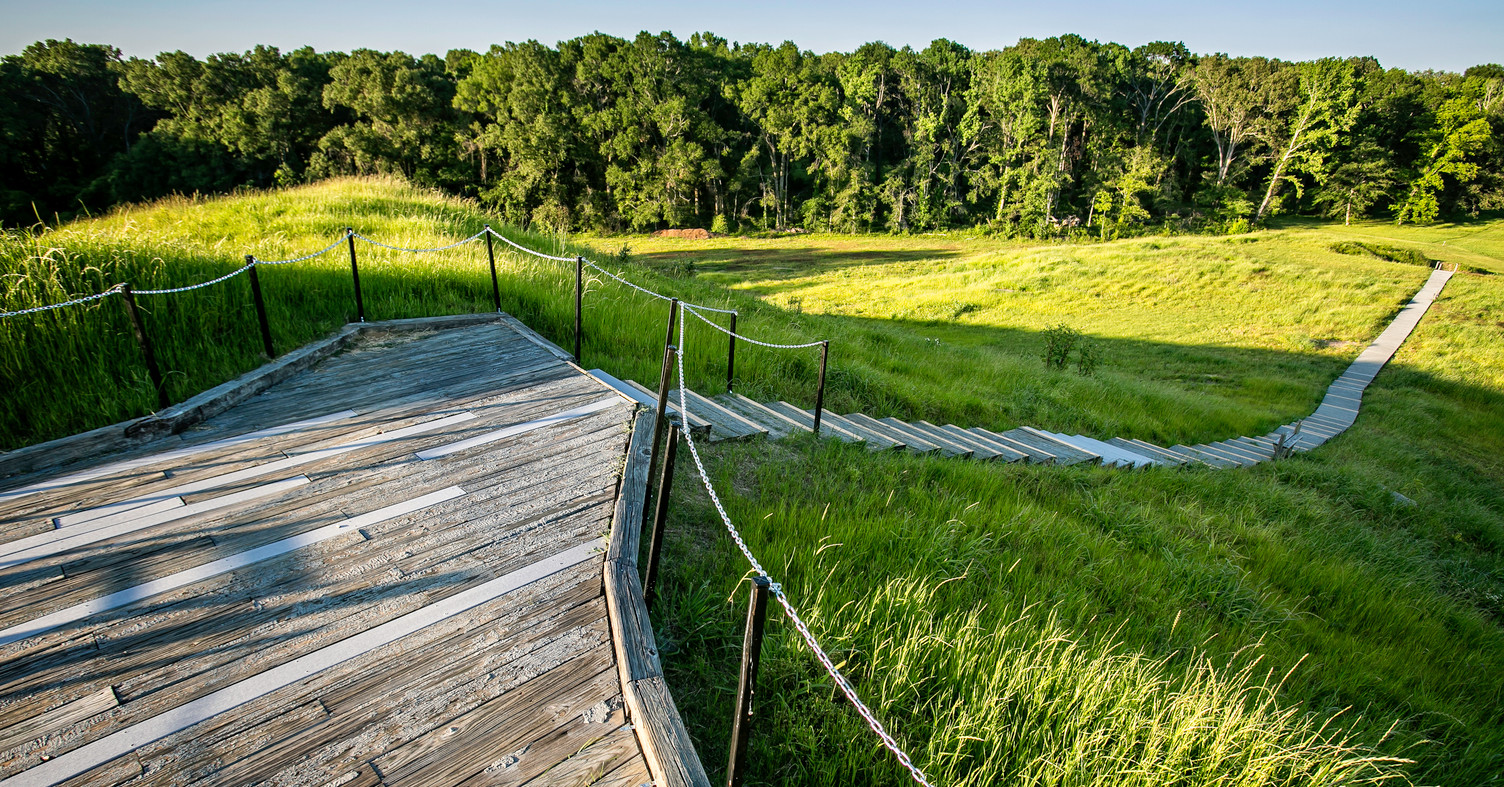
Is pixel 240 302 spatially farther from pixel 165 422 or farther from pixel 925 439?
pixel 925 439

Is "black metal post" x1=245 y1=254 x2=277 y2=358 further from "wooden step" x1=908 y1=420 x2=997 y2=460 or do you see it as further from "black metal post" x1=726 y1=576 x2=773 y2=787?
"wooden step" x1=908 y1=420 x2=997 y2=460

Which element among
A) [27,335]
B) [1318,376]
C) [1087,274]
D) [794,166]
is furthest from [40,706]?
[794,166]

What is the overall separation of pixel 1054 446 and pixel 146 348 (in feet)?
31.3

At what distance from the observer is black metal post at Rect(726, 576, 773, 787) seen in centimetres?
167

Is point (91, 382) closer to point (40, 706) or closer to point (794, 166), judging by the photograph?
point (40, 706)

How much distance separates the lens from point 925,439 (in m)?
7.20

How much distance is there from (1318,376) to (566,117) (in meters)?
51.1

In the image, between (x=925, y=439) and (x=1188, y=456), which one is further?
(x=1188, y=456)

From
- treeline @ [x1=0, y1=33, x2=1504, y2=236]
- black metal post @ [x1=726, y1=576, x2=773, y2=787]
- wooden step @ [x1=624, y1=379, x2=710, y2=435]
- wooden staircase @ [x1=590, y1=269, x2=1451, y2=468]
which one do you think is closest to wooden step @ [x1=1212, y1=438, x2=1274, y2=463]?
wooden staircase @ [x1=590, y1=269, x2=1451, y2=468]

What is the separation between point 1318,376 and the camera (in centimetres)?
1792

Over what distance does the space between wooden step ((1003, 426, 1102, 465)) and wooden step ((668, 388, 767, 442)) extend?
13.5ft

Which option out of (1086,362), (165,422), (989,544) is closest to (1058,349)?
(1086,362)

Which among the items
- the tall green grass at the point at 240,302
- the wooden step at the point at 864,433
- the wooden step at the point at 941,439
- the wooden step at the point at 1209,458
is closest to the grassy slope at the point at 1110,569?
the wooden step at the point at 864,433

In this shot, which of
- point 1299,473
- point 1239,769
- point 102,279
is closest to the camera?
point 1239,769
